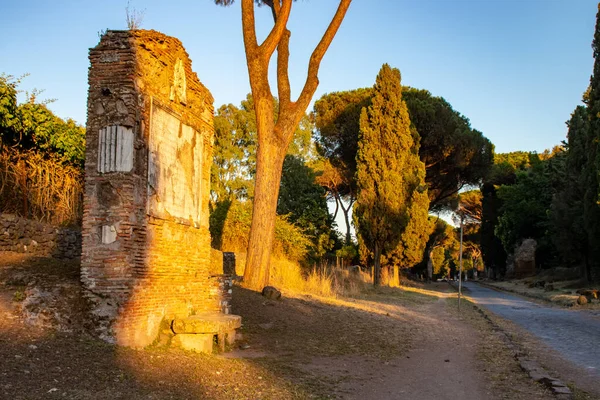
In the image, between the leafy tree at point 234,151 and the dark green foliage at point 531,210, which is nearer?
the leafy tree at point 234,151

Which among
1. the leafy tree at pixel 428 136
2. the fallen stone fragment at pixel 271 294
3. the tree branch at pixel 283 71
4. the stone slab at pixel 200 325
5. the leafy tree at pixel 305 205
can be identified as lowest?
the stone slab at pixel 200 325

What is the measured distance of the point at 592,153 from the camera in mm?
26734

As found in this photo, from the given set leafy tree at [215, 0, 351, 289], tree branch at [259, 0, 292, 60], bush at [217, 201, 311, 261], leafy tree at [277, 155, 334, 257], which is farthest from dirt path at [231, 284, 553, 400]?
leafy tree at [277, 155, 334, 257]

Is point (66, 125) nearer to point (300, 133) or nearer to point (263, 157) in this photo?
point (263, 157)

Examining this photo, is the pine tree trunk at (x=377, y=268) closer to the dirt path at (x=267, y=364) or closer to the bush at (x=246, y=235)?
the bush at (x=246, y=235)

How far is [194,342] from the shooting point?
8.10 meters

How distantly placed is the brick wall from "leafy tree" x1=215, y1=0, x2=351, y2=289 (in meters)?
4.64

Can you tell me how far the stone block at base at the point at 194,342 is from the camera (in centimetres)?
804

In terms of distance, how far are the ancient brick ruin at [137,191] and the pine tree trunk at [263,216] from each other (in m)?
4.53

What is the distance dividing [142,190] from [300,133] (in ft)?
118

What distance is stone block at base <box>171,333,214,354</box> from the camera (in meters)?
8.04

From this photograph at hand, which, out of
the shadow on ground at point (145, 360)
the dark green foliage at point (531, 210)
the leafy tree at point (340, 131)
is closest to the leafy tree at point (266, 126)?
the shadow on ground at point (145, 360)

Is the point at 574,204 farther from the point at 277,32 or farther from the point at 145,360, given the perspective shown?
the point at 145,360

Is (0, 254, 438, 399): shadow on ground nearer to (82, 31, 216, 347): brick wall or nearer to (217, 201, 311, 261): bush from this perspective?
(82, 31, 216, 347): brick wall
